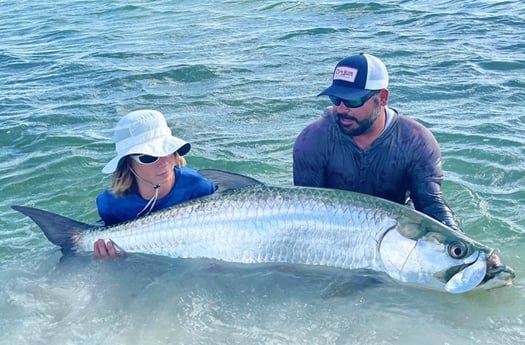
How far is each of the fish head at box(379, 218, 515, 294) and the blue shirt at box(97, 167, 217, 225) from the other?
5.22ft

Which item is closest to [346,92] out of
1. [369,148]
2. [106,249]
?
[369,148]

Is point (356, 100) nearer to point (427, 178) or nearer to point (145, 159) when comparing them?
point (427, 178)

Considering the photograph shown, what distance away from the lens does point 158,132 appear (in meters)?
5.44

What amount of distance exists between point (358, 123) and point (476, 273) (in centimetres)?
144

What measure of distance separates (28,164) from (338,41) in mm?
6549

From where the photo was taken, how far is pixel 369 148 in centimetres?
570

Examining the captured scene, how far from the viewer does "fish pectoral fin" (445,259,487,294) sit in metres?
4.71

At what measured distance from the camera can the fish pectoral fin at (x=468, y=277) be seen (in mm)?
4707

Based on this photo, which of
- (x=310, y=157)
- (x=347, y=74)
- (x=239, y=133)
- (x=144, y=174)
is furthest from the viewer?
(x=239, y=133)

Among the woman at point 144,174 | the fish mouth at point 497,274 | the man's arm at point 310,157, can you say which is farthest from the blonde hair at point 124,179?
the fish mouth at point 497,274

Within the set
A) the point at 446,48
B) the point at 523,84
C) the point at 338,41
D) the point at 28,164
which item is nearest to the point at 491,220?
the point at 523,84

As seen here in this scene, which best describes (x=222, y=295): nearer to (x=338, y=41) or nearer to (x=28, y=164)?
(x=28, y=164)

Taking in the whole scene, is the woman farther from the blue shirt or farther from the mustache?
the mustache

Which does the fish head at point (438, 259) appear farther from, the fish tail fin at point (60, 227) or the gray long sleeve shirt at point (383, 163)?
the fish tail fin at point (60, 227)
